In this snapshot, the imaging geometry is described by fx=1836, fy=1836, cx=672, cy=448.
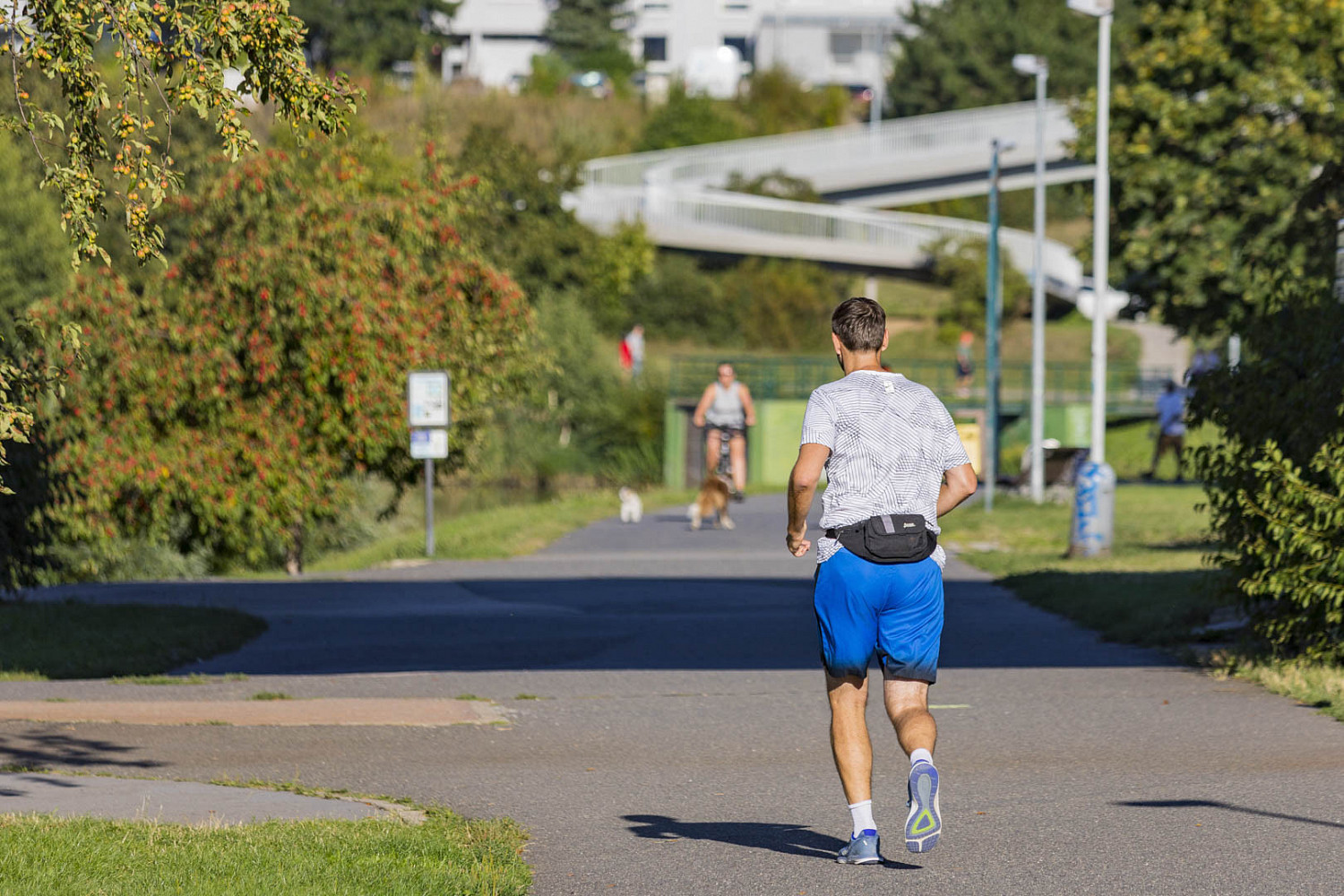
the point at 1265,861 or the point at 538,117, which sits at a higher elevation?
the point at 538,117

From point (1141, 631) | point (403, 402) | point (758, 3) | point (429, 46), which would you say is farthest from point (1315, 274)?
point (758, 3)

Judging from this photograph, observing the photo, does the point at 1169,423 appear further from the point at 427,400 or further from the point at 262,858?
the point at 262,858

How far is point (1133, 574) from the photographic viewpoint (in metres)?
15.9

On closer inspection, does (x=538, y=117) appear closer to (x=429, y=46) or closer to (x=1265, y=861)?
(x=429, y=46)

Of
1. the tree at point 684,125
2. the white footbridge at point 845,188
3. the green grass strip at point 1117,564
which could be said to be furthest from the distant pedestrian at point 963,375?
the tree at point 684,125

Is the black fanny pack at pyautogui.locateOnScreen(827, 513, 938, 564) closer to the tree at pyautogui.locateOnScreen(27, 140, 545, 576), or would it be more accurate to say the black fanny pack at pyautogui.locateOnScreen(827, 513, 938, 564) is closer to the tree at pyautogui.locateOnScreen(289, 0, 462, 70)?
the tree at pyautogui.locateOnScreen(27, 140, 545, 576)

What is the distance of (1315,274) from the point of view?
12.6 meters

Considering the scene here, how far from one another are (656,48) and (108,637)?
4361 inches

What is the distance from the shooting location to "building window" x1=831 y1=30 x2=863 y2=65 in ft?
367

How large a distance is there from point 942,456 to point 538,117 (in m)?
65.7

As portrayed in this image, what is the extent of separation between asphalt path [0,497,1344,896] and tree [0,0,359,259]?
257 centimetres

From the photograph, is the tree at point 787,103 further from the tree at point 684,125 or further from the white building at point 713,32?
the white building at point 713,32

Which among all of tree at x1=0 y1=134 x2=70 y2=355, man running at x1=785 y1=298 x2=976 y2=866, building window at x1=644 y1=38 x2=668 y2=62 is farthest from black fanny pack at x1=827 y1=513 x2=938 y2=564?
building window at x1=644 y1=38 x2=668 y2=62

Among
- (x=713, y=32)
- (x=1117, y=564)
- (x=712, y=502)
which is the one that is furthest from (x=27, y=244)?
(x=713, y=32)
